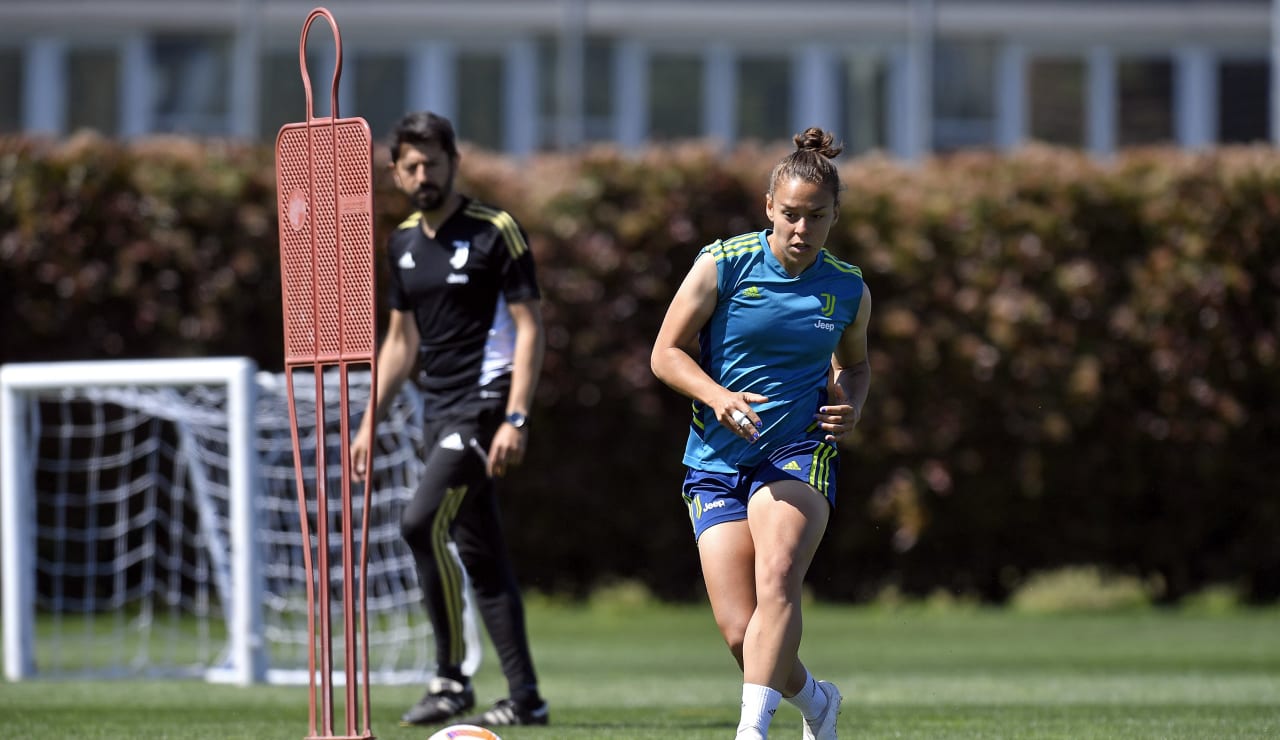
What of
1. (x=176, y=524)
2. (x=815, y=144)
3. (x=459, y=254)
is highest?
(x=815, y=144)

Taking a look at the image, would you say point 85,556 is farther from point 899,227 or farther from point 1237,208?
point 1237,208

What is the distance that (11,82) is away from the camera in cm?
2506

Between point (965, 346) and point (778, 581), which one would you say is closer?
point (778, 581)

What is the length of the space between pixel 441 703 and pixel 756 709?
2245 mm

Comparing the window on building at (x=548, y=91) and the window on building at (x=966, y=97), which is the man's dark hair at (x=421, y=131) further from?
the window on building at (x=966, y=97)

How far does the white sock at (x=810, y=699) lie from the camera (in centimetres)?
546

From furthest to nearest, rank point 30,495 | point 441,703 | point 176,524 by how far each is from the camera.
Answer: point 176,524, point 30,495, point 441,703

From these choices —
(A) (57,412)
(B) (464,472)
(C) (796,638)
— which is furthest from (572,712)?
(A) (57,412)

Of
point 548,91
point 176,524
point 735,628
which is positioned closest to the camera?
point 735,628

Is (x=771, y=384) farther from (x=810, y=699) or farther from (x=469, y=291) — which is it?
(x=469, y=291)

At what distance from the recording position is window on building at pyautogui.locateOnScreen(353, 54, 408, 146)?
981 inches

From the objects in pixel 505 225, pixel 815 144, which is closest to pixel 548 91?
pixel 505 225

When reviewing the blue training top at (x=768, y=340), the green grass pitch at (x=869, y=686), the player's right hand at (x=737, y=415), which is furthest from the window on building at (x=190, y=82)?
the player's right hand at (x=737, y=415)

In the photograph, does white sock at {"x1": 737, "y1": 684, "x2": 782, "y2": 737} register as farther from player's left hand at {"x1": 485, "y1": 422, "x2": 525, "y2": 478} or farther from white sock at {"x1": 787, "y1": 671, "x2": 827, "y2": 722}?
player's left hand at {"x1": 485, "y1": 422, "x2": 525, "y2": 478}
